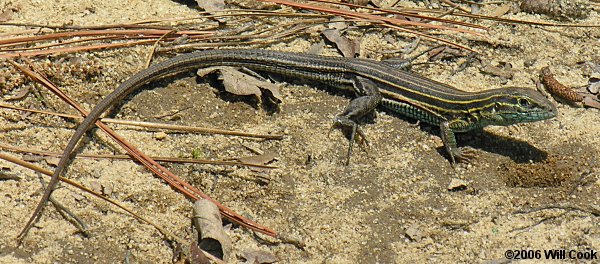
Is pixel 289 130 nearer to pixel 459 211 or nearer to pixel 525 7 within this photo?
pixel 459 211

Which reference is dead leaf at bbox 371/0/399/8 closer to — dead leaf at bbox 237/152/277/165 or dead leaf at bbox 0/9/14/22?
dead leaf at bbox 237/152/277/165

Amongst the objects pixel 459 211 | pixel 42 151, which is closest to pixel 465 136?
pixel 459 211

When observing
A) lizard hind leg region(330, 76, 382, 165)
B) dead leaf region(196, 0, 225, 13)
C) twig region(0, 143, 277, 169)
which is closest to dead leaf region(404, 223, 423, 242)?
lizard hind leg region(330, 76, 382, 165)

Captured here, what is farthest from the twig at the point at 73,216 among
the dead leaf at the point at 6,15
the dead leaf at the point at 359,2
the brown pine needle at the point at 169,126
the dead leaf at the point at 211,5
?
the dead leaf at the point at 359,2
